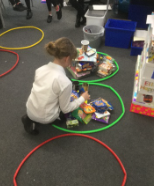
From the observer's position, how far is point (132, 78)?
2.02 m

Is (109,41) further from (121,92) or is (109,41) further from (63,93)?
(63,93)

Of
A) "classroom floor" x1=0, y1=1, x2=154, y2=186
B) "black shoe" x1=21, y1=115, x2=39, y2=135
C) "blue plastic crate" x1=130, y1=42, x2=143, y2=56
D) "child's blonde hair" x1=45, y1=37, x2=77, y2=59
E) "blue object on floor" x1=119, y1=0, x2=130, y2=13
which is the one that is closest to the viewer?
"child's blonde hair" x1=45, y1=37, x2=77, y2=59

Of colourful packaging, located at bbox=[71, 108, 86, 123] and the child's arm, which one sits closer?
the child's arm

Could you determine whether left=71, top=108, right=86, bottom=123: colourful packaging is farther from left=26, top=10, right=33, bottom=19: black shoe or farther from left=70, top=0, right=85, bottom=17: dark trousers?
left=26, top=10, right=33, bottom=19: black shoe

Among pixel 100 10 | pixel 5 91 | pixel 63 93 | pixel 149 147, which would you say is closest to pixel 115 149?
pixel 149 147

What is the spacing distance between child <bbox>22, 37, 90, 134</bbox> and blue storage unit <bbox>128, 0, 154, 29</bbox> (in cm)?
202

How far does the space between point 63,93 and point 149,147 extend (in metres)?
0.83

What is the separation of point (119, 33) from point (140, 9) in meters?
0.76

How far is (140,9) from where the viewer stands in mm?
2707

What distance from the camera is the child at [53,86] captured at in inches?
45.8

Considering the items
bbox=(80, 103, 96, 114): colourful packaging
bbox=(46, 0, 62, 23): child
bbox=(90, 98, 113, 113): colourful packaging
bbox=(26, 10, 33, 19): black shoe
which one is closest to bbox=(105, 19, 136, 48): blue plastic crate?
bbox=(46, 0, 62, 23): child

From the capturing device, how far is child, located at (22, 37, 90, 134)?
3.82ft

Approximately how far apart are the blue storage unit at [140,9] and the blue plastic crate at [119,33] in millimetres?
486

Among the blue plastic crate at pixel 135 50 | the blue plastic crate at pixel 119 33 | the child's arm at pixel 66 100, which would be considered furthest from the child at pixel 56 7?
the child's arm at pixel 66 100
